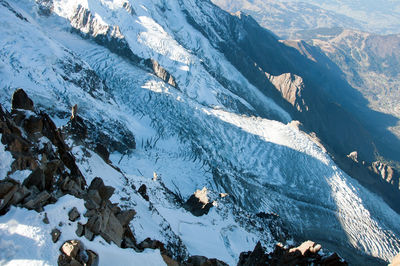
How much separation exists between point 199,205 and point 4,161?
29.6m

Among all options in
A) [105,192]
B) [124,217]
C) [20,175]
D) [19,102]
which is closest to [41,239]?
[20,175]

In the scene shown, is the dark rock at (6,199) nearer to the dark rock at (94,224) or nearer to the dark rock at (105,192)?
the dark rock at (94,224)

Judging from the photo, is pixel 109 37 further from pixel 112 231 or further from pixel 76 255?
pixel 76 255

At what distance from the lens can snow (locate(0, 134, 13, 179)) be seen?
1387 cm

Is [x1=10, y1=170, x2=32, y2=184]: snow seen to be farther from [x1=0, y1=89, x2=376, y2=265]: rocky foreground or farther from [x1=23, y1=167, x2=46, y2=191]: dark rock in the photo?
[x1=23, y1=167, x2=46, y2=191]: dark rock

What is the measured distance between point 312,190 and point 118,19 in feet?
268

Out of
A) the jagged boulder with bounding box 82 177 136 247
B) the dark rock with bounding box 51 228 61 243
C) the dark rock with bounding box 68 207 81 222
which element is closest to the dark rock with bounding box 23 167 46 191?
the dark rock with bounding box 68 207 81 222

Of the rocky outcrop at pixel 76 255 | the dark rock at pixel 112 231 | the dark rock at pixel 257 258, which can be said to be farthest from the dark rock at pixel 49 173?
the dark rock at pixel 257 258

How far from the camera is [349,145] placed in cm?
19738

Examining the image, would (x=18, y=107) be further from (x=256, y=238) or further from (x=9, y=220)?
(x=256, y=238)

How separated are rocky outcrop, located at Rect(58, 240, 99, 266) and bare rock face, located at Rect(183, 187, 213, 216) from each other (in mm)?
26975

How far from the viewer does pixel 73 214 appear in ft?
45.8

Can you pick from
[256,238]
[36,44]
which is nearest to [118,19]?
[36,44]

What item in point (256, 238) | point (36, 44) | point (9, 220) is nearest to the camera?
point (9, 220)
